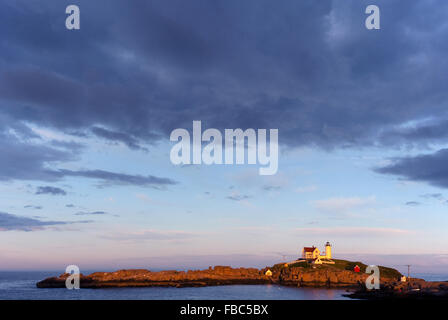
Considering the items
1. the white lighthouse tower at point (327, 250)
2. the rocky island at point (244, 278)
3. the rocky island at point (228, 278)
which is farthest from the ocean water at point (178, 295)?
the white lighthouse tower at point (327, 250)

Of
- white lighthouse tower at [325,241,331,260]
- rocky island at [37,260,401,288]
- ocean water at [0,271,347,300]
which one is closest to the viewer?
ocean water at [0,271,347,300]

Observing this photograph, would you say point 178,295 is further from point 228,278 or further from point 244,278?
point 244,278

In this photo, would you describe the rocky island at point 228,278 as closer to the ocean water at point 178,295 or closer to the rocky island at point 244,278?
the rocky island at point 244,278

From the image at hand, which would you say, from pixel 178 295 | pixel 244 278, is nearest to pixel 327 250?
pixel 244 278

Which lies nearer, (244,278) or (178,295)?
(178,295)

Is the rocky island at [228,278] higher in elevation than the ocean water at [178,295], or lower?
lower

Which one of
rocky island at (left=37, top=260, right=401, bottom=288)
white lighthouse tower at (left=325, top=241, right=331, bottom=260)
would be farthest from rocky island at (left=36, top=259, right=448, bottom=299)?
white lighthouse tower at (left=325, top=241, right=331, bottom=260)

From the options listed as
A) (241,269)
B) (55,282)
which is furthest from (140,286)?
(241,269)

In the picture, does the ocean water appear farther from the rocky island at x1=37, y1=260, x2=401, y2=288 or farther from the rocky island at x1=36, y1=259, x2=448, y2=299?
the rocky island at x1=37, y1=260, x2=401, y2=288

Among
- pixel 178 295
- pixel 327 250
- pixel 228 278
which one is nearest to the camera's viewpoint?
pixel 178 295
